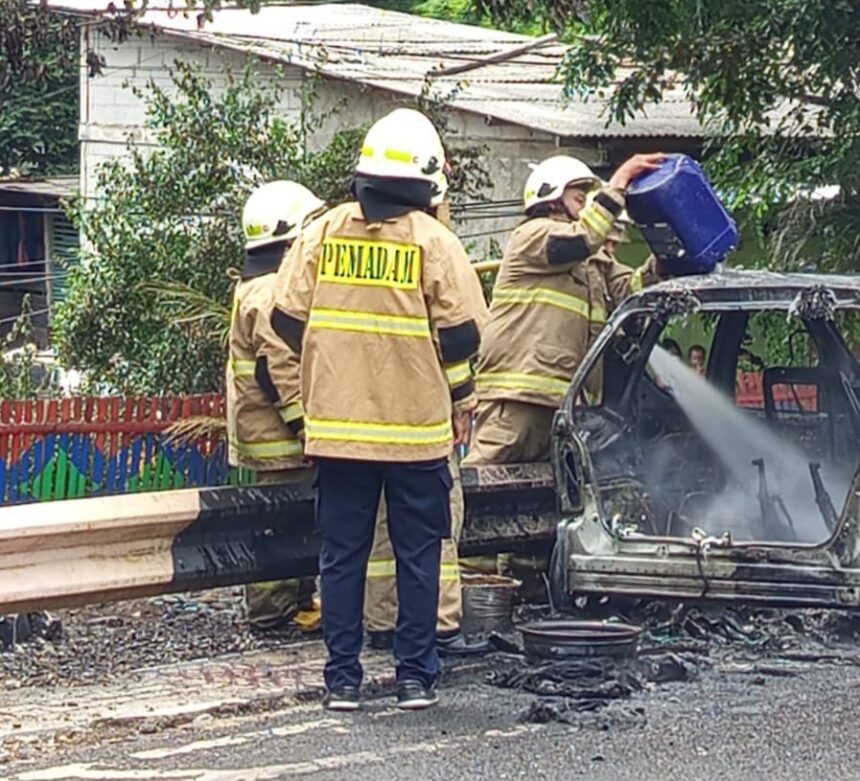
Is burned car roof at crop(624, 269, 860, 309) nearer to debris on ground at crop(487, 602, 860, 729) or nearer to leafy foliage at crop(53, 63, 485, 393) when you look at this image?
debris on ground at crop(487, 602, 860, 729)

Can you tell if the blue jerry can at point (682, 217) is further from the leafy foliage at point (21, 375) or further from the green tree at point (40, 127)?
the green tree at point (40, 127)

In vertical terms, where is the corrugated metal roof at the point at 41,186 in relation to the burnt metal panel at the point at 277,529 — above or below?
above

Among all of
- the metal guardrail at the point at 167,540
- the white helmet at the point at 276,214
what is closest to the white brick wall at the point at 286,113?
the white helmet at the point at 276,214

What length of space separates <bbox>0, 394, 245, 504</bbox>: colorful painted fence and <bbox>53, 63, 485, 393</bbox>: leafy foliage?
1.16 m

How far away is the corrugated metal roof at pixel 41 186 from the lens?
23.1 meters

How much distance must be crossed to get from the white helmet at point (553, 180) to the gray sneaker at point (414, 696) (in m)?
2.66

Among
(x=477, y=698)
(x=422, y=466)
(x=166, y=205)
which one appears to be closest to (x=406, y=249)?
(x=422, y=466)

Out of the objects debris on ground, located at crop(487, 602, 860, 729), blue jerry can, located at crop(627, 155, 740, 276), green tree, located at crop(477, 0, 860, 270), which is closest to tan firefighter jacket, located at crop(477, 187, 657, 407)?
blue jerry can, located at crop(627, 155, 740, 276)

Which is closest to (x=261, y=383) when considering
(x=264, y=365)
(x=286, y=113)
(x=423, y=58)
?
(x=264, y=365)

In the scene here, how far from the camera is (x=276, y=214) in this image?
24.3ft

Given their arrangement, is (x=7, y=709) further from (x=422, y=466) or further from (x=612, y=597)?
(x=612, y=597)

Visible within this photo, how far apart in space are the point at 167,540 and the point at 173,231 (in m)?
4.97

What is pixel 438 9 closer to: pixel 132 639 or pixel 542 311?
pixel 542 311

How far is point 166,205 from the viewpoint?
1155cm
